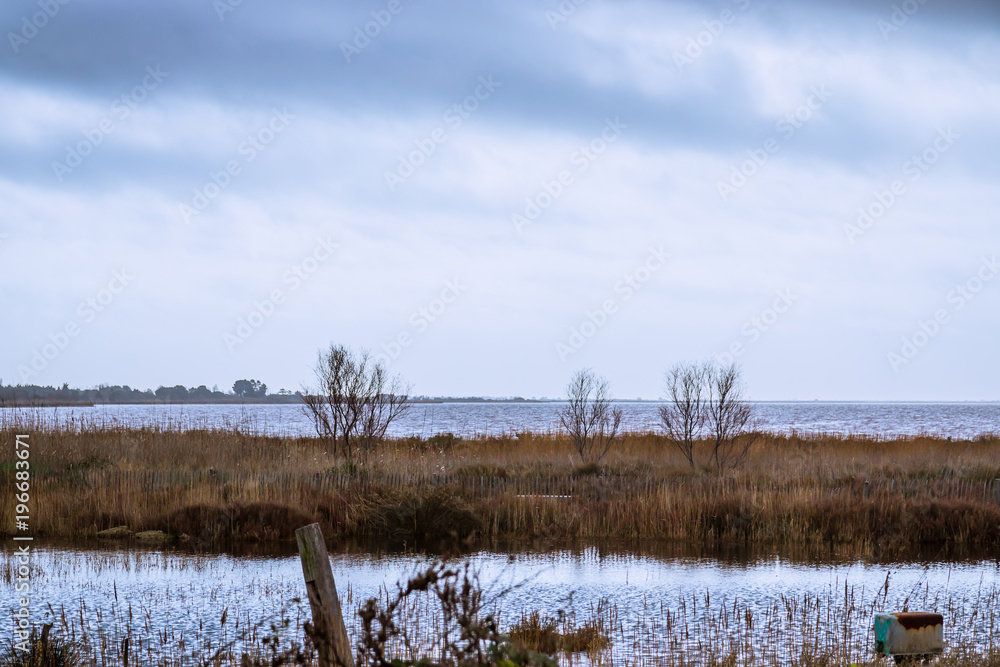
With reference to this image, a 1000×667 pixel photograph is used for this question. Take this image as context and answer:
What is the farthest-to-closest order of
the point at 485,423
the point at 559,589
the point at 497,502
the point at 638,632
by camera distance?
the point at 485,423
the point at 497,502
the point at 559,589
the point at 638,632

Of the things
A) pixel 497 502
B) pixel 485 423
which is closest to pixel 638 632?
pixel 497 502

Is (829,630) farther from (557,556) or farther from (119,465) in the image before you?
(119,465)

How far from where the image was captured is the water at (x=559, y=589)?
8.91 meters

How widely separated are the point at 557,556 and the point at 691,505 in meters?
3.54

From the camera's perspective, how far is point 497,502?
53.8 ft

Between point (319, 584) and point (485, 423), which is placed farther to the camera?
point (485, 423)

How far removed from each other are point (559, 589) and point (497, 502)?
5366mm

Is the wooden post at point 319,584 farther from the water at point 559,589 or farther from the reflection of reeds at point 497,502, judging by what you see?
the reflection of reeds at point 497,502

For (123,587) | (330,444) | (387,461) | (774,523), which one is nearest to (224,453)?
(330,444)

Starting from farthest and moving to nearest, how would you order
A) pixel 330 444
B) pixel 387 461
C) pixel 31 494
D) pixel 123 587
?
pixel 330 444, pixel 387 461, pixel 31 494, pixel 123 587

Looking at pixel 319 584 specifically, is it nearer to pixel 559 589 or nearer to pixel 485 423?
pixel 559 589

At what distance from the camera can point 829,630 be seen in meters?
8.77

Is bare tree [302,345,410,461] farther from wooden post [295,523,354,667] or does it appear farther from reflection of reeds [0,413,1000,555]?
wooden post [295,523,354,667]

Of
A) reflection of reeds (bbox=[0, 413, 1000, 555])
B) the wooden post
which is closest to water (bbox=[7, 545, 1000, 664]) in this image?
reflection of reeds (bbox=[0, 413, 1000, 555])
